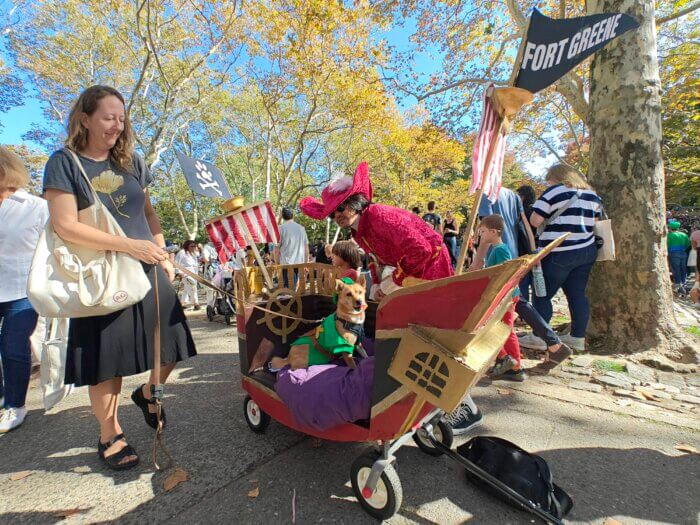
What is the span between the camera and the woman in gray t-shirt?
1.75m

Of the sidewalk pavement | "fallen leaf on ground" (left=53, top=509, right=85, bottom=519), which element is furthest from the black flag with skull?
"fallen leaf on ground" (left=53, top=509, right=85, bottom=519)

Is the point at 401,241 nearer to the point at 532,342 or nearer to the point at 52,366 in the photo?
the point at 52,366

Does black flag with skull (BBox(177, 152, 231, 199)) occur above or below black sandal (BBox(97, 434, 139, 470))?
above

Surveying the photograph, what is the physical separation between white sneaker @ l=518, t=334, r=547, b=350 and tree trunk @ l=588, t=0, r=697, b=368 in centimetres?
63

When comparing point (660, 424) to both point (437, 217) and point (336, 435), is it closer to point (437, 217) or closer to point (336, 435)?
Result: point (336, 435)

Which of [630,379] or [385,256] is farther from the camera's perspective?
[630,379]

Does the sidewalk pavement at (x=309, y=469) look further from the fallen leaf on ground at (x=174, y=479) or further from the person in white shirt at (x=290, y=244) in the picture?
the person in white shirt at (x=290, y=244)

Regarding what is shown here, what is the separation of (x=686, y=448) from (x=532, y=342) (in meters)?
2.02

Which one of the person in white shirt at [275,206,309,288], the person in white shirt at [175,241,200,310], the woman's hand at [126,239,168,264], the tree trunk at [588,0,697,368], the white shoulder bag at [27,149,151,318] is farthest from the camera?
the person in white shirt at [175,241,200,310]

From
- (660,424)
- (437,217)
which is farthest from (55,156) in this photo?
(437,217)

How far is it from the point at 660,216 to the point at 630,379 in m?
1.92

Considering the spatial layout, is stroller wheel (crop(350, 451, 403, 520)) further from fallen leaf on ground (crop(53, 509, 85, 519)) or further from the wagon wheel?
fallen leaf on ground (crop(53, 509, 85, 519))

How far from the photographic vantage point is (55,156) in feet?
5.75

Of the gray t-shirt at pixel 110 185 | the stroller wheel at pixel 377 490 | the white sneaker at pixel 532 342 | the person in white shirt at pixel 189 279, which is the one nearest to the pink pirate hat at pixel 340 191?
the gray t-shirt at pixel 110 185
